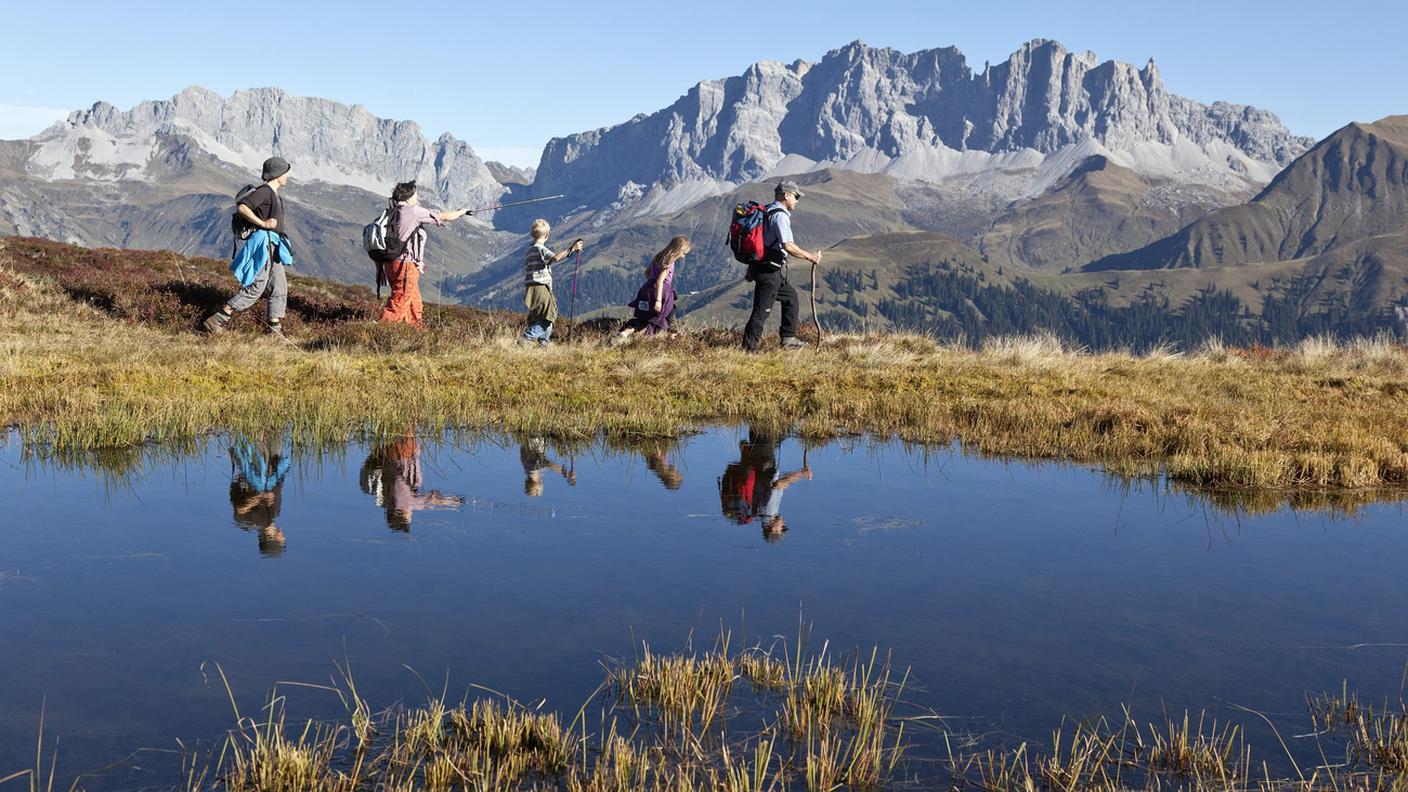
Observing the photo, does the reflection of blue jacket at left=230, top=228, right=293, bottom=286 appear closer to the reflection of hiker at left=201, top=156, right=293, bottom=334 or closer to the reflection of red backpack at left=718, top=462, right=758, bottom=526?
the reflection of hiker at left=201, top=156, right=293, bottom=334

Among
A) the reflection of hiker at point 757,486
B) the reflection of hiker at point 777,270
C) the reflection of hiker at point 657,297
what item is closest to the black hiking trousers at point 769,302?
the reflection of hiker at point 777,270

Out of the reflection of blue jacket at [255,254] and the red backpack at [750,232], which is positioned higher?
the red backpack at [750,232]

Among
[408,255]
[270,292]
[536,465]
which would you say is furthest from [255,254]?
[536,465]

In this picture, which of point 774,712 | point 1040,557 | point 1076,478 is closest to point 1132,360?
point 1076,478

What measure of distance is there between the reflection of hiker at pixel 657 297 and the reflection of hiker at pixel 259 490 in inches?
473

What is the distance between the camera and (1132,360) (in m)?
21.9

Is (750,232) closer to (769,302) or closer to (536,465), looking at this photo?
(769,302)

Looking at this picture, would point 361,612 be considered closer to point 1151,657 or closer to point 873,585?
point 873,585

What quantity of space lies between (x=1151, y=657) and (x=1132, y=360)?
1773cm

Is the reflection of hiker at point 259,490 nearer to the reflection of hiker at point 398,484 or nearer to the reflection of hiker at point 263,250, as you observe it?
the reflection of hiker at point 398,484

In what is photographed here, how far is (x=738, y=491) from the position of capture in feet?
30.3

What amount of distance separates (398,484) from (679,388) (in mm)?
6795

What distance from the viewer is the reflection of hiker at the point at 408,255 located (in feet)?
68.5

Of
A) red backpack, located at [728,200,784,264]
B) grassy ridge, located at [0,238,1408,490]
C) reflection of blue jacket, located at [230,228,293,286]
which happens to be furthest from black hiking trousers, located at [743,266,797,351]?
reflection of blue jacket, located at [230,228,293,286]
